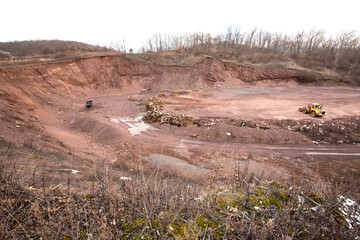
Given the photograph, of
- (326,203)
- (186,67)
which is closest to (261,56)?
(186,67)

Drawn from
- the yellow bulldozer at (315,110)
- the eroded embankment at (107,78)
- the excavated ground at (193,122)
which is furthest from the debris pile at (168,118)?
the yellow bulldozer at (315,110)

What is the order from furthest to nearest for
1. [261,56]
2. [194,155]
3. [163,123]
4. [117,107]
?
[261,56], [117,107], [163,123], [194,155]

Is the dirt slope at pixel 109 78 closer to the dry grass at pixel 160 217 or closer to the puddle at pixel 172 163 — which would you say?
the puddle at pixel 172 163

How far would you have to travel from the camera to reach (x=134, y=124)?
18.6 metres

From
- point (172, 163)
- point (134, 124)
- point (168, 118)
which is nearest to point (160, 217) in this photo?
point (172, 163)

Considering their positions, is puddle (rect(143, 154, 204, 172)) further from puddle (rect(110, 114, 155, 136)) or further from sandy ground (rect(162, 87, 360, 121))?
sandy ground (rect(162, 87, 360, 121))

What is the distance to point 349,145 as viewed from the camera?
1416cm

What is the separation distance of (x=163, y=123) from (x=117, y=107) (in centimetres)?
1055

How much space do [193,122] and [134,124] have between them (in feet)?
21.5

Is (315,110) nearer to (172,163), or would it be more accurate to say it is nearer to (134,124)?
(172,163)

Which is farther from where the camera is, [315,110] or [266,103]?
[266,103]

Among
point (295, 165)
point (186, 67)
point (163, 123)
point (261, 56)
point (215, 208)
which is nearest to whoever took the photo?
point (215, 208)

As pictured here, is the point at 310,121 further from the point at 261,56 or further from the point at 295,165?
the point at 261,56

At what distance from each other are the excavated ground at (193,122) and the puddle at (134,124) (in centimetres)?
11
